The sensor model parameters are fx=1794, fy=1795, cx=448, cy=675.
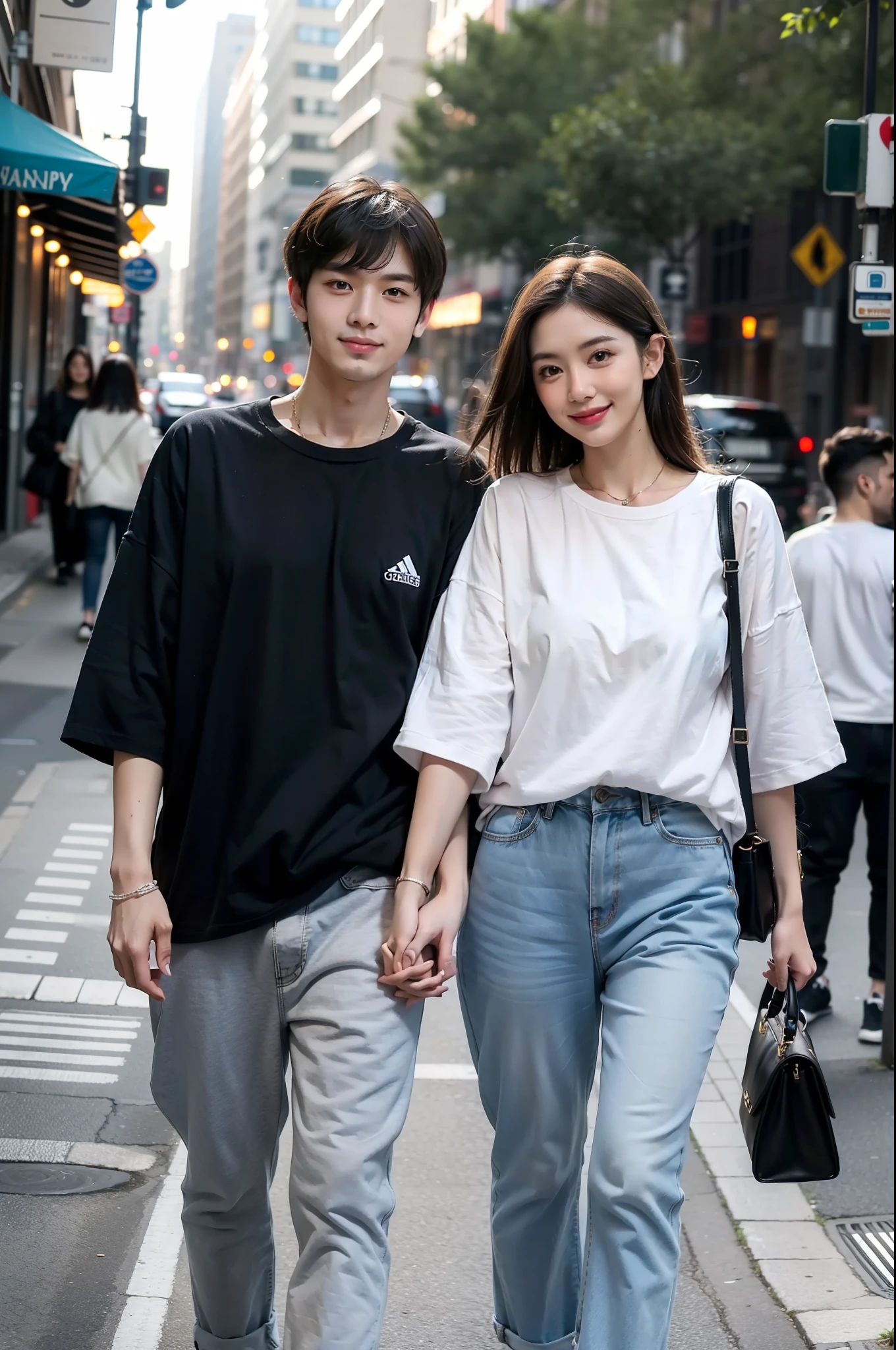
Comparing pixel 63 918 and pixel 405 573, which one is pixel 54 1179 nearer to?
pixel 63 918

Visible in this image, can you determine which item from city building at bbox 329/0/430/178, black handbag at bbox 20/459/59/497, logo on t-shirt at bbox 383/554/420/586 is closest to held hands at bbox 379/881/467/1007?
logo on t-shirt at bbox 383/554/420/586

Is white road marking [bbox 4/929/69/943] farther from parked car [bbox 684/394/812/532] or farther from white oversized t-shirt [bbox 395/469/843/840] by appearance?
parked car [bbox 684/394/812/532]

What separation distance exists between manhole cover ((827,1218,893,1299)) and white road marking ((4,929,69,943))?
2133mm

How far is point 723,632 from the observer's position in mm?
2941

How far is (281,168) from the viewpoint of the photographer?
6012 centimetres

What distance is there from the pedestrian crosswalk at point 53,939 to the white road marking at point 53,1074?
0.18 ft

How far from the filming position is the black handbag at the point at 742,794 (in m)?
2.95

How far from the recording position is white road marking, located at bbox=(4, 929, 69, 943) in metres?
4.54

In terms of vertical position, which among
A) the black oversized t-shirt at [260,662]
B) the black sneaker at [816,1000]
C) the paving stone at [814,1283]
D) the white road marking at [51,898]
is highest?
the black oversized t-shirt at [260,662]

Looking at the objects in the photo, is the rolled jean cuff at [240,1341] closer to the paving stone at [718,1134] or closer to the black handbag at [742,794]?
the black handbag at [742,794]

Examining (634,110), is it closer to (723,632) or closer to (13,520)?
(13,520)

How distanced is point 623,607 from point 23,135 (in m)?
5.08

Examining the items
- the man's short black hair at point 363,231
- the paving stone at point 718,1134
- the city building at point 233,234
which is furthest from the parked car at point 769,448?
the city building at point 233,234

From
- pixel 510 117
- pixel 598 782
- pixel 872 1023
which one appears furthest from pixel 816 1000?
pixel 510 117
